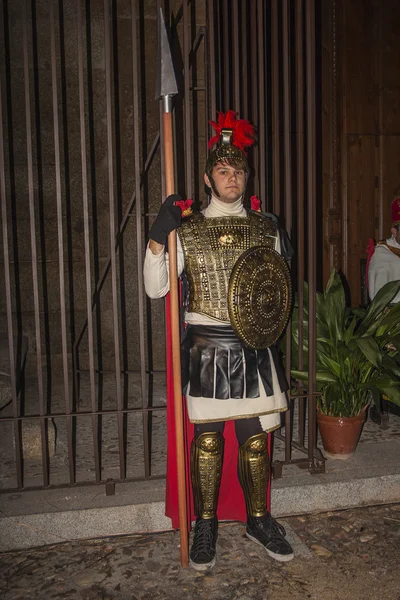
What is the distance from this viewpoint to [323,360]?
3.12 m

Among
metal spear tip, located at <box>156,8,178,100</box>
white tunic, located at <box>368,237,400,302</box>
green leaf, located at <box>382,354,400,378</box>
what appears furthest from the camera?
white tunic, located at <box>368,237,400,302</box>

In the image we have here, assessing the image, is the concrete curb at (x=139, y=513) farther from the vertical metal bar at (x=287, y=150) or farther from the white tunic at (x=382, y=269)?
the white tunic at (x=382, y=269)

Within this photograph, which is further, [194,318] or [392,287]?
[392,287]

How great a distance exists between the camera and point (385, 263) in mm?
4289

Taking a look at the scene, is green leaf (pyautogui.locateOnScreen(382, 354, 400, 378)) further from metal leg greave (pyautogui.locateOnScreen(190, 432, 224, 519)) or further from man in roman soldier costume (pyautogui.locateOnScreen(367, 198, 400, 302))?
man in roman soldier costume (pyautogui.locateOnScreen(367, 198, 400, 302))

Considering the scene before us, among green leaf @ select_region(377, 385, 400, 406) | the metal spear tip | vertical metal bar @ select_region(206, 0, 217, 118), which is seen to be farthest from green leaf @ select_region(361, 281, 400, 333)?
the metal spear tip

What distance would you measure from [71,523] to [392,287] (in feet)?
7.11

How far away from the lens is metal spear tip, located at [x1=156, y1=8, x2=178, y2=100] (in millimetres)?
2170

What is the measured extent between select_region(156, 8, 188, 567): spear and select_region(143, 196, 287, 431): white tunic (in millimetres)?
74

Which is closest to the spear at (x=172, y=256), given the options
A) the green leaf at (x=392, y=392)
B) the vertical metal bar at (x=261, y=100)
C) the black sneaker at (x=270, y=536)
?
the black sneaker at (x=270, y=536)

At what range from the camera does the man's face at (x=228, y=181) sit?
7.73ft

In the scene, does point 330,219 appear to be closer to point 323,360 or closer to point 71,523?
point 323,360

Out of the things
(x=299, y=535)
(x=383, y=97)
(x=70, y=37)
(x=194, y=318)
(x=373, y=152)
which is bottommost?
(x=299, y=535)

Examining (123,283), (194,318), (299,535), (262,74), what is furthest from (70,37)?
(299,535)
